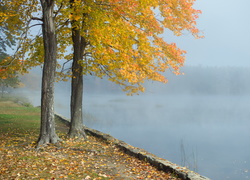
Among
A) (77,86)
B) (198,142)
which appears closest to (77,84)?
(77,86)

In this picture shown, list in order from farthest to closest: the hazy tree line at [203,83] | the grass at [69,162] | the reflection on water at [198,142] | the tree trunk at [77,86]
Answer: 1. the hazy tree line at [203,83]
2. the reflection on water at [198,142]
3. the tree trunk at [77,86]
4. the grass at [69,162]

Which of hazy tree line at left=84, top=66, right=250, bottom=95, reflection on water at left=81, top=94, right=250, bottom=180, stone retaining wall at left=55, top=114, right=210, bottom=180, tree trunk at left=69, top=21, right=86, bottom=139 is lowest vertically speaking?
reflection on water at left=81, top=94, right=250, bottom=180

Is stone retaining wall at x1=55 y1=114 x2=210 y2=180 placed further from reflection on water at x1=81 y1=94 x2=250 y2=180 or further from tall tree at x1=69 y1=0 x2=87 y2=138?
reflection on water at x1=81 y1=94 x2=250 y2=180

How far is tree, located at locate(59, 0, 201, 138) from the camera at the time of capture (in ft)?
34.0

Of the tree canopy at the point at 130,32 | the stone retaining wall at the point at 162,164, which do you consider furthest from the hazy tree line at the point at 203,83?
the stone retaining wall at the point at 162,164

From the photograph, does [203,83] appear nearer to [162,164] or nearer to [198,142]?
[198,142]

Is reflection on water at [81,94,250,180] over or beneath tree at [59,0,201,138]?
beneath

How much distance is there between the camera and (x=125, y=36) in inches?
423

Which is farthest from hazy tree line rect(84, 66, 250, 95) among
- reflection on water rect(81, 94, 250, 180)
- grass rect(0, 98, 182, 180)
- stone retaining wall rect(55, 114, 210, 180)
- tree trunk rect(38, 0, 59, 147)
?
stone retaining wall rect(55, 114, 210, 180)

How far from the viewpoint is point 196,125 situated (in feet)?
98.3

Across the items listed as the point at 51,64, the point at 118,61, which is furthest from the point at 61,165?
the point at 118,61

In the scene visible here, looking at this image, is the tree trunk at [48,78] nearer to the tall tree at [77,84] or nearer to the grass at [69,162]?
the grass at [69,162]

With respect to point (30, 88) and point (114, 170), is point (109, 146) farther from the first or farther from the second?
point (30, 88)

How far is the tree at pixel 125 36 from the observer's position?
10.4 meters
